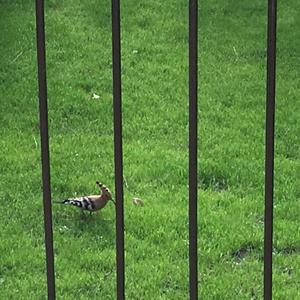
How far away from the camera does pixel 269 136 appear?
7.22 ft

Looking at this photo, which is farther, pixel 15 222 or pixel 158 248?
pixel 15 222

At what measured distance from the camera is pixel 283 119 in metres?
6.45

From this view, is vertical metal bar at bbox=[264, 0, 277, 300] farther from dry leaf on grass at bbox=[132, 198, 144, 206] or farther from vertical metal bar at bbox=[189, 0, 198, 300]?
dry leaf on grass at bbox=[132, 198, 144, 206]

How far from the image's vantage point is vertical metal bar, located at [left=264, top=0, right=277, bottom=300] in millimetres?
2131

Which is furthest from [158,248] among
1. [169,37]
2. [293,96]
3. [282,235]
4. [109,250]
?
[169,37]

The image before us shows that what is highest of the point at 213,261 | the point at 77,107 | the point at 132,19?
the point at 132,19

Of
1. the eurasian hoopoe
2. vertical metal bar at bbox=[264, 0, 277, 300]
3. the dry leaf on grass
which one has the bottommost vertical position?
the dry leaf on grass

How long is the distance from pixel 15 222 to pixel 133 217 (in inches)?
24.8

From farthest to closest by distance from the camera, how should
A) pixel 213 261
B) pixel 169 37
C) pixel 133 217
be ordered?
pixel 169 37
pixel 133 217
pixel 213 261

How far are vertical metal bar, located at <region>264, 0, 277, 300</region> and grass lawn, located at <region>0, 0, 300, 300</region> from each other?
2.06 meters

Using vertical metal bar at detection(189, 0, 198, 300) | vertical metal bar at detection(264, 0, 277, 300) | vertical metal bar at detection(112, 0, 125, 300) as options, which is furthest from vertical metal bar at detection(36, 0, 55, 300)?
vertical metal bar at detection(264, 0, 277, 300)

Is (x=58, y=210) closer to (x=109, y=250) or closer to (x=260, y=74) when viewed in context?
(x=109, y=250)

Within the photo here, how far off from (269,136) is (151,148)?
3826mm

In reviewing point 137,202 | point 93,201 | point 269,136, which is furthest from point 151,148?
point 269,136
